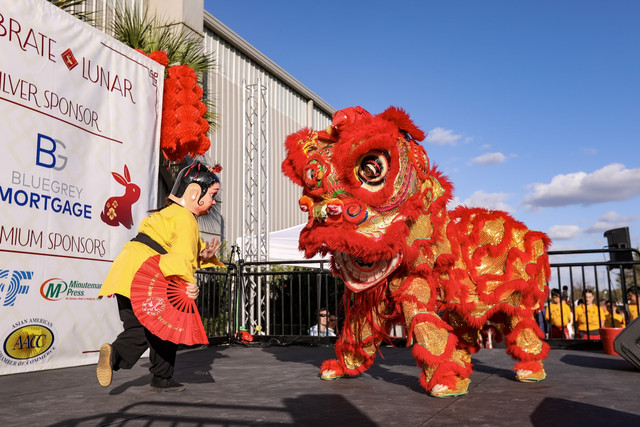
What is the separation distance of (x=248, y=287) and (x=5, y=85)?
5140 millimetres

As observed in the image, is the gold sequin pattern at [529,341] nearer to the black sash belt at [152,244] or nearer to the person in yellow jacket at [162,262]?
the person in yellow jacket at [162,262]

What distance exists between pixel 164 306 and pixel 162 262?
0.27m

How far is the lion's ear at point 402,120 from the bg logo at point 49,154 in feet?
9.99

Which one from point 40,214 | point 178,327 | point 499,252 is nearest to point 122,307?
point 178,327

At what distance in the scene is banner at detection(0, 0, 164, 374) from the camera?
4.29 metres

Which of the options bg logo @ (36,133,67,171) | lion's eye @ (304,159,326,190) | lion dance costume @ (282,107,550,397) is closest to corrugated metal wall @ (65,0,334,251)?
bg logo @ (36,133,67,171)

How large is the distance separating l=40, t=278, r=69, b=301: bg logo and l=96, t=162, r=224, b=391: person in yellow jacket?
59.3 inches

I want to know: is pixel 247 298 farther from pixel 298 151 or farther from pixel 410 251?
pixel 410 251

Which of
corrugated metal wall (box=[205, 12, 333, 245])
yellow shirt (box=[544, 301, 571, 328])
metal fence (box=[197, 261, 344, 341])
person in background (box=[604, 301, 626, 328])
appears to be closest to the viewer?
person in background (box=[604, 301, 626, 328])

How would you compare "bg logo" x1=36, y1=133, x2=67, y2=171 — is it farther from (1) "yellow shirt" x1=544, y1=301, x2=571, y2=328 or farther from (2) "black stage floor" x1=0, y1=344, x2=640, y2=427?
(1) "yellow shirt" x1=544, y1=301, x2=571, y2=328

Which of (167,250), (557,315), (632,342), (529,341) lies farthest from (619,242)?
(632,342)

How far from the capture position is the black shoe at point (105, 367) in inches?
118

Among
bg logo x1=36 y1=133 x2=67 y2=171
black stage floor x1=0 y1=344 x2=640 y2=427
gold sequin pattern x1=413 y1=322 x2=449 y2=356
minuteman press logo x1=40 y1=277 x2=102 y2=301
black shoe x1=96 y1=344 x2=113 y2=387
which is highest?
bg logo x1=36 y1=133 x2=67 y2=171

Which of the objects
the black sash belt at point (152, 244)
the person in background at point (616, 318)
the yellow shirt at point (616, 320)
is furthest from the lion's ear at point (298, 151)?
the yellow shirt at point (616, 320)
